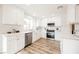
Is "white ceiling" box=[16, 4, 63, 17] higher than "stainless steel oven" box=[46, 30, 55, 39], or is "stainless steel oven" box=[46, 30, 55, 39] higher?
"white ceiling" box=[16, 4, 63, 17]

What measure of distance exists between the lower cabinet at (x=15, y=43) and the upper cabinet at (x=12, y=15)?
1.74 ft

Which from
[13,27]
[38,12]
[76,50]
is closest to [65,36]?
[76,50]

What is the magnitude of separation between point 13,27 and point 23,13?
73 cm

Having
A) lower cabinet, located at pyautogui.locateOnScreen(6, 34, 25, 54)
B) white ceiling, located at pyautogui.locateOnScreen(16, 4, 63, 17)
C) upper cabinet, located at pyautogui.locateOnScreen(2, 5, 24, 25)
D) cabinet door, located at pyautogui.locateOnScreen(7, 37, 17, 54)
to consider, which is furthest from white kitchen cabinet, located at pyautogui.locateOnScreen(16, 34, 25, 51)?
white ceiling, located at pyautogui.locateOnScreen(16, 4, 63, 17)

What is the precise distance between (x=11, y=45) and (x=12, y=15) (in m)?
1.02

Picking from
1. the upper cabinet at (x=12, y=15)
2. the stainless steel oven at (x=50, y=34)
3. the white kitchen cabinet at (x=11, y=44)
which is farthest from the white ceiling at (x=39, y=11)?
the white kitchen cabinet at (x=11, y=44)

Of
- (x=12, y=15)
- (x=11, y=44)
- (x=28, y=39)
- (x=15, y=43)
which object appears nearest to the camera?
(x=11, y=44)

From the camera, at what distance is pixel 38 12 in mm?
3137

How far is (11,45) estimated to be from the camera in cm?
293

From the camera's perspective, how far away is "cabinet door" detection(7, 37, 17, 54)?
2.84m

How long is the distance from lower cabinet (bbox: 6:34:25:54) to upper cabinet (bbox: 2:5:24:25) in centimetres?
53

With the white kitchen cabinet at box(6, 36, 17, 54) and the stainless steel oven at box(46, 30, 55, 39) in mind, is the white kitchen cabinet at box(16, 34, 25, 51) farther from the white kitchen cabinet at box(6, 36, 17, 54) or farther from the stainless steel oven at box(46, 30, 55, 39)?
the stainless steel oven at box(46, 30, 55, 39)

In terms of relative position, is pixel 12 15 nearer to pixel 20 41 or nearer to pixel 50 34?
pixel 20 41

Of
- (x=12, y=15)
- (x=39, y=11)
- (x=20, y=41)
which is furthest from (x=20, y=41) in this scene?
(x=39, y=11)
